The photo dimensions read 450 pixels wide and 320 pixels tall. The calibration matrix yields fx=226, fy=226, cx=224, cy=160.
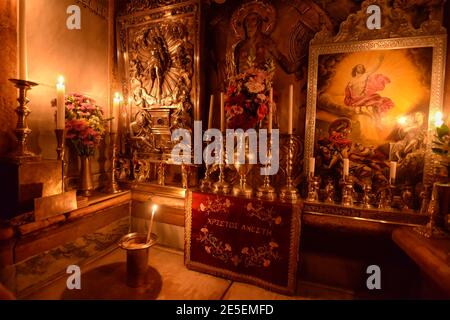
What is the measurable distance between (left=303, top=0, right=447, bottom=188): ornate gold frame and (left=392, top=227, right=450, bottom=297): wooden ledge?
2.08ft

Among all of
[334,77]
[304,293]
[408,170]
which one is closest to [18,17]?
[334,77]

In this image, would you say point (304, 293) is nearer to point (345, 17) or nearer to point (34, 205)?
point (34, 205)

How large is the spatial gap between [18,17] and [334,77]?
3322 millimetres

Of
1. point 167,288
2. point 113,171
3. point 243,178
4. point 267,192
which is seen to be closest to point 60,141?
point 113,171

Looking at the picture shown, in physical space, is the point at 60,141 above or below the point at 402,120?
below

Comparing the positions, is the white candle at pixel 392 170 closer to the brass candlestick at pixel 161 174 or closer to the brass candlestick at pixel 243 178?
the brass candlestick at pixel 243 178

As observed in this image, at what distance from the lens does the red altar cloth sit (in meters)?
2.29

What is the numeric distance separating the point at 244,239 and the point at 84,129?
2246mm

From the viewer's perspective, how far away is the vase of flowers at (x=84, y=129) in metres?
2.65

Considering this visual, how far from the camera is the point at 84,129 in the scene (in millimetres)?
2660

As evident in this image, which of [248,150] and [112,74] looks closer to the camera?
[248,150]

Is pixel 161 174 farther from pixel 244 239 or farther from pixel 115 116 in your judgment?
pixel 244 239

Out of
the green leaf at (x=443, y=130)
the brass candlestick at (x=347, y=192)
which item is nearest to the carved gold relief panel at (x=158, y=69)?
the brass candlestick at (x=347, y=192)
